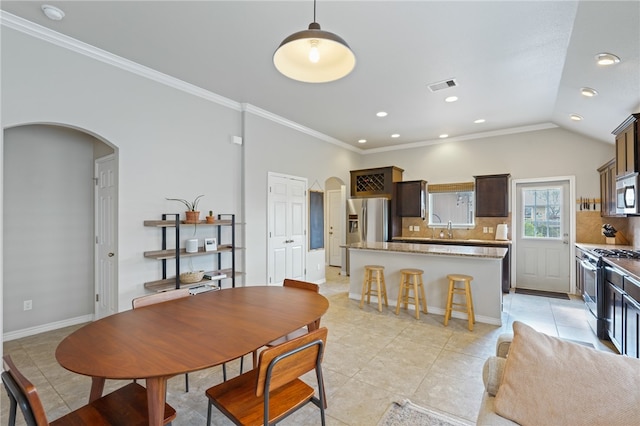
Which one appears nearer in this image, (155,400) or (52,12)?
(155,400)

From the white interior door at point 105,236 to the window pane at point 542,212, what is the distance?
653 cm

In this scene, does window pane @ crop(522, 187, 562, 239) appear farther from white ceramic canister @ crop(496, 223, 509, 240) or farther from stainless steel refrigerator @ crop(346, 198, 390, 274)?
stainless steel refrigerator @ crop(346, 198, 390, 274)

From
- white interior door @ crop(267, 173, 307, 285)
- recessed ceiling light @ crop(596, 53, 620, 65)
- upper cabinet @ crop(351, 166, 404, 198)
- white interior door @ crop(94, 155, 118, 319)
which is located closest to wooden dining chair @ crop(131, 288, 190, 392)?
white interior door @ crop(94, 155, 118, 319)

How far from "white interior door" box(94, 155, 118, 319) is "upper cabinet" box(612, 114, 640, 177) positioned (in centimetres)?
542

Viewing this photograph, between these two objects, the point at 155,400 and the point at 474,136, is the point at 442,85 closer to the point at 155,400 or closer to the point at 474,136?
the point at 474,136

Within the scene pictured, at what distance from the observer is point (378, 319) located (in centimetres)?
399

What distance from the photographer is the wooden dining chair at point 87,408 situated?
111 centimetres

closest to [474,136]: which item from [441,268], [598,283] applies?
[441,268]

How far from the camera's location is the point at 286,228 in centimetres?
526

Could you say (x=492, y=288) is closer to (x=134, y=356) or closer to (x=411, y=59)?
(x=411, y=59)

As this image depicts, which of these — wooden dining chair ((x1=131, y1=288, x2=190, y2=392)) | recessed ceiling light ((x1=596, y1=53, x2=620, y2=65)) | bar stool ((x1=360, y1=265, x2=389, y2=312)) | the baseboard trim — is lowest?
the baseboard trim

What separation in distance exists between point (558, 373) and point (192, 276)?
11.1 feet

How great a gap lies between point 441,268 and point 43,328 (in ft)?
16.5

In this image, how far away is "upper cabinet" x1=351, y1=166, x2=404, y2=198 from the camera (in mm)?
6602
